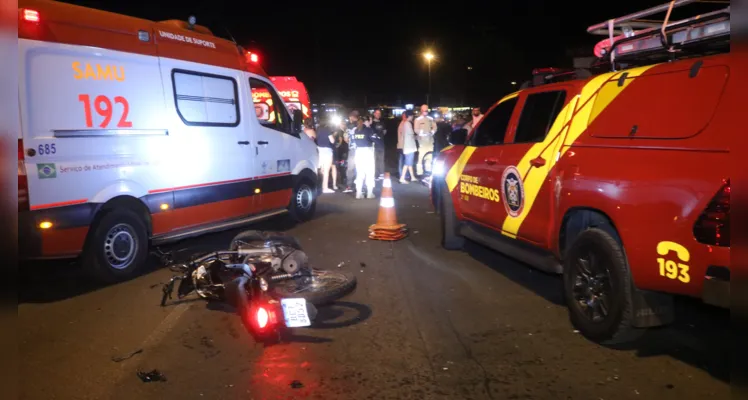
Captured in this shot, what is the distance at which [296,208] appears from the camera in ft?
32.2

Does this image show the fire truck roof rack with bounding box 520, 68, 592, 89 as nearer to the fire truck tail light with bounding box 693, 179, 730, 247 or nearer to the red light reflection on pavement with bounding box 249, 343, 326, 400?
the fire truck tail light with bounding box 693, 179, 730, 247

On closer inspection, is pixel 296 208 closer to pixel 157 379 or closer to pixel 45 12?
pixel 45 12

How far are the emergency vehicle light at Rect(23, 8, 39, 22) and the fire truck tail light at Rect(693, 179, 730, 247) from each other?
5.74 metres

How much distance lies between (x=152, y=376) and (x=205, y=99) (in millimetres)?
4477

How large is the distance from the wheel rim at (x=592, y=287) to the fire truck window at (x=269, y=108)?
5726 mm

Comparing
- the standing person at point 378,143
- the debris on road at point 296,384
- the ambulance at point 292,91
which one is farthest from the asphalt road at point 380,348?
the ambulance at point 292,91

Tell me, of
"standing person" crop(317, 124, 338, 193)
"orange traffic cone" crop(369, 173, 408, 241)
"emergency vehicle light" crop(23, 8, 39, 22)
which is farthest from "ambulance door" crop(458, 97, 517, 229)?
"standing person" crop(317, 124, 338, 193)

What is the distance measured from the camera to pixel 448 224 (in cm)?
732

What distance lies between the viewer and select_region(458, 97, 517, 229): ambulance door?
5.93 m

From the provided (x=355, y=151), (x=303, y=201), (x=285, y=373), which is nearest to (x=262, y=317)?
(x=285, y=373)

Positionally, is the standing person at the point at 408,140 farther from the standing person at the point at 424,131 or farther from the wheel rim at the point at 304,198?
the wheel rim at the point at 304,198

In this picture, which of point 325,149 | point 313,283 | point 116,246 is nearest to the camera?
point 313,283

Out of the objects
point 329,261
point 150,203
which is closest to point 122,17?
point 150,203

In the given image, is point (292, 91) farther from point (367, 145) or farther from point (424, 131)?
point (367, 145)
